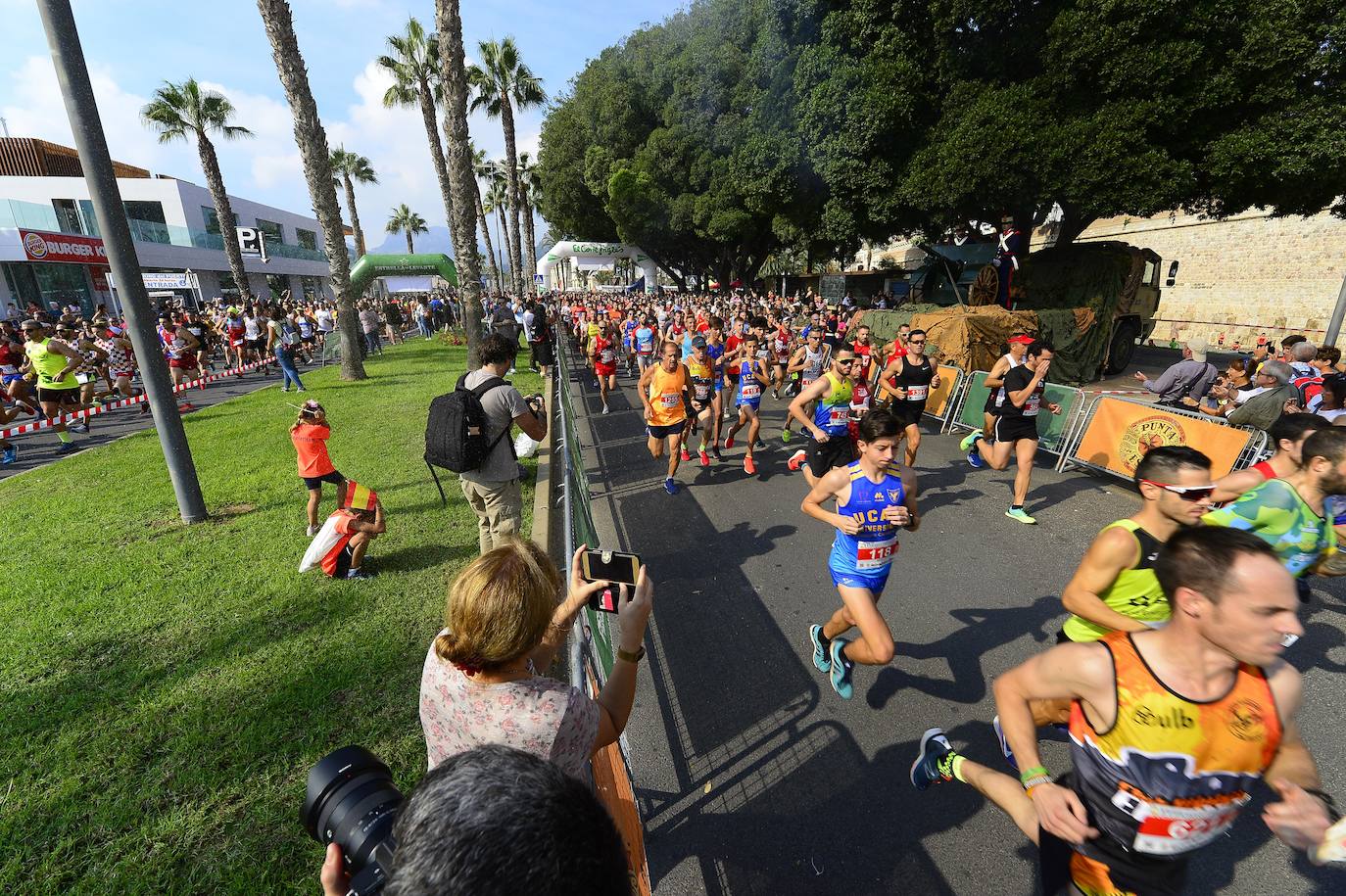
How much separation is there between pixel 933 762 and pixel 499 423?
369cm

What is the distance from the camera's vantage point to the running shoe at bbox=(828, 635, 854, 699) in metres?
3.69

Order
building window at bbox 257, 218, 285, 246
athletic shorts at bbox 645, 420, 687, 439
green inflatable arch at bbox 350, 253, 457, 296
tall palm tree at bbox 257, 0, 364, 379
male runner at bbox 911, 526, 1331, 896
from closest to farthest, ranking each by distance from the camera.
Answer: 1. male runner at bbox 911, 526, 1331, 896
2. athletic shorts at bbox 645, 420, 687, 439
3. tall palm tree at bbox 257, 0, 364, 379
4. green inflatable arch at bbox 350, 253, 457, 296
5. building window at bbox 257, 218, 285, 246

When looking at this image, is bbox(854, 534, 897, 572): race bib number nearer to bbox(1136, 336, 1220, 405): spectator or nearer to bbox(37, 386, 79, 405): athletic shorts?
bbox(1136, 336, 1220, 405): spectator

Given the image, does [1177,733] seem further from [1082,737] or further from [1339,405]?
[1339,405]

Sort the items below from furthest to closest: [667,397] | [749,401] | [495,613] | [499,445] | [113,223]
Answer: [749,401] → [667,397] → [113,223] → [499,445] → [495,613]

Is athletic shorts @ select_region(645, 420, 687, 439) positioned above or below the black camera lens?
below

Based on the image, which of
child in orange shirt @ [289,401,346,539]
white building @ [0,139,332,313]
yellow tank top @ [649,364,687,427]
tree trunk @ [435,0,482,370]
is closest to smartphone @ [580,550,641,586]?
child in orange shirt @ [289,401,346,539]

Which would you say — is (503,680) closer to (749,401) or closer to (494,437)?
(494,437)

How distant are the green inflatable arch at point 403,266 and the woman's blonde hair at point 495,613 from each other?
23.8m

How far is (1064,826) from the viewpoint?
1.83 m

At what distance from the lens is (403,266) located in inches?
964

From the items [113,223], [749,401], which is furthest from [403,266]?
[749,401]

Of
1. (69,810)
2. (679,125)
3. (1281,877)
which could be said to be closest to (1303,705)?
(1281,877)

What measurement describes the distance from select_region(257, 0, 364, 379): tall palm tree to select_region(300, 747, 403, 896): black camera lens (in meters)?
14.9
